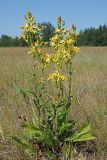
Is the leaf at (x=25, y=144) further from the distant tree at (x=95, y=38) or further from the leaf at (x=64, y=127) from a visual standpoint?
the distant tree at (x=95, y=38)

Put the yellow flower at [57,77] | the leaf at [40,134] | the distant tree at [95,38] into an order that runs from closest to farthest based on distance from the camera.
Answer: the yellow flower at [57,77] < the leaf at [40,134] < the distant tree at [95,38]

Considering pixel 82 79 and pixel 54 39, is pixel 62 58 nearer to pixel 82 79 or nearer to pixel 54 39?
pixel 54 39

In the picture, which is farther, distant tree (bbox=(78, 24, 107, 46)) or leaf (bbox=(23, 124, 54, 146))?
distant tree (bbox=(78, 24, 107, 46))

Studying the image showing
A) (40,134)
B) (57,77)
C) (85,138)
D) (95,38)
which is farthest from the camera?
(95,38)

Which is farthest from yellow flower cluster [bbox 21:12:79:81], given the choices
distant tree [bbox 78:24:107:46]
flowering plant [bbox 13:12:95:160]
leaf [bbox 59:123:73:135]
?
distant tree [bbox 78:24:107:46]

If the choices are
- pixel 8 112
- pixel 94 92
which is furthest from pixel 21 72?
pixel 8 112

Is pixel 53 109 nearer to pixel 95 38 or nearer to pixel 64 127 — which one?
pixel 64 127

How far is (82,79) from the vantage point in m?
6.75

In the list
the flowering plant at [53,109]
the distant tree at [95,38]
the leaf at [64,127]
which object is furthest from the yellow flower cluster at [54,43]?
the distant tree at [95,38]

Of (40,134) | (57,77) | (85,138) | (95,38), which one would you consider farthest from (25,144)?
(95,38)

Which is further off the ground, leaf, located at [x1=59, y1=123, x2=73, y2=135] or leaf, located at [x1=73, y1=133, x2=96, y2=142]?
leaf, located at [x1=59, y1=123, x2=73, y2=135]

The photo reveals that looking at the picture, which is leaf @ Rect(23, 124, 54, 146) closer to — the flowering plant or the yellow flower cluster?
the flowering plant

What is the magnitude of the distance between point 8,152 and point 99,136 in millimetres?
946

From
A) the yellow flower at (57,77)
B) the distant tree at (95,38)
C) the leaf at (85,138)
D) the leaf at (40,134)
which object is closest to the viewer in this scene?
the yellow flower at (57,77)
